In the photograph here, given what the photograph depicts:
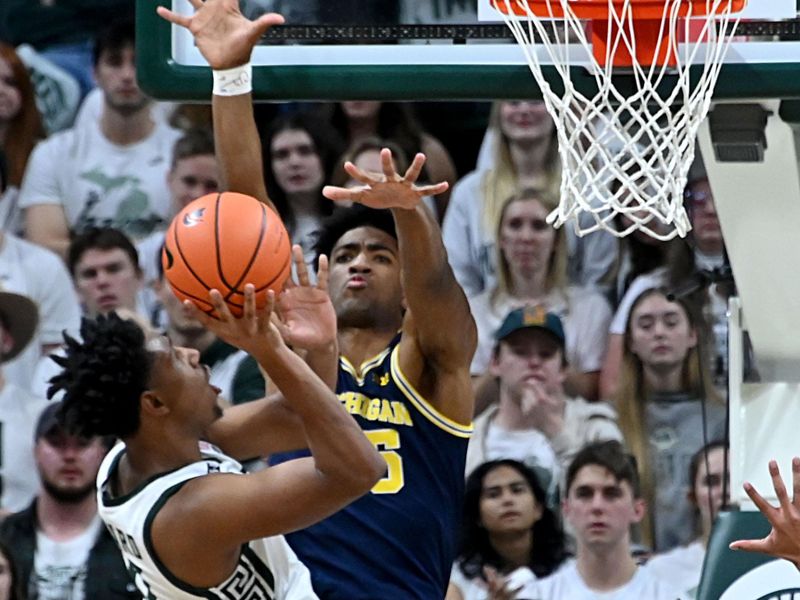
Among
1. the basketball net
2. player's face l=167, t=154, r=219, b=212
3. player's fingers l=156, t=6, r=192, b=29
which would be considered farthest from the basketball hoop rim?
player's face l=167, t=154, r=219, b=212

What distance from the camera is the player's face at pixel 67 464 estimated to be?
5.04m

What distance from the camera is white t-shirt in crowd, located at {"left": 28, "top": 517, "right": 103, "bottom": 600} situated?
4945 mm

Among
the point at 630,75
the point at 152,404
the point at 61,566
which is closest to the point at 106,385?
the point at 152,404

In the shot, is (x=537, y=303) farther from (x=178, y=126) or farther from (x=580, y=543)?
(x=178, y=126)

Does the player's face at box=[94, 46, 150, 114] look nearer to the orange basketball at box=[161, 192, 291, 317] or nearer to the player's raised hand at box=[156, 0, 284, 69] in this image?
the player's raised hand at box=[156, 0, 284, 69]

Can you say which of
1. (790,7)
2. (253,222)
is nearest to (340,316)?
(253,222)

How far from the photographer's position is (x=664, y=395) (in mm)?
4969

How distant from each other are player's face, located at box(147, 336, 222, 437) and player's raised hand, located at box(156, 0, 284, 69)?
0.60 meters

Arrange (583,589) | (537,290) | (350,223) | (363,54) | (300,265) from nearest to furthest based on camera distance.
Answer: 1. (300,265)
2. (363,54)
3. (350,223)
4. (583,589)
5. (537,290)

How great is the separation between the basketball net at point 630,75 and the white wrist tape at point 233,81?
0.54m

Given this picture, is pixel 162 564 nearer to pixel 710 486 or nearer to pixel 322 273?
pixel 322 273

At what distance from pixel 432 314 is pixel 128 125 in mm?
2411

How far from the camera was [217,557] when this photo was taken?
112 inches

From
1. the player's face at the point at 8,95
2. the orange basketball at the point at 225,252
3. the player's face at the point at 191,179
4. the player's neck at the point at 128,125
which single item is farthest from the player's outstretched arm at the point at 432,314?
the player's face at the point at 8,95
